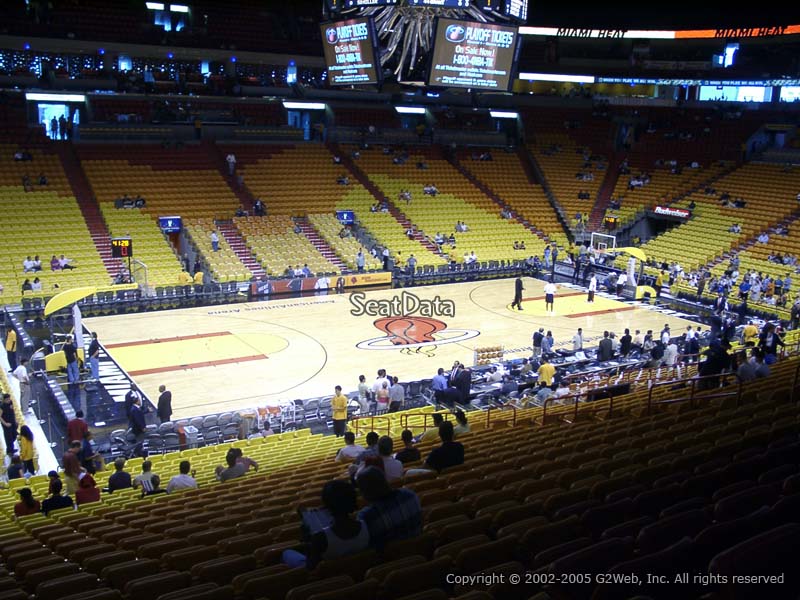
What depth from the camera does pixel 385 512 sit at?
5277 mm

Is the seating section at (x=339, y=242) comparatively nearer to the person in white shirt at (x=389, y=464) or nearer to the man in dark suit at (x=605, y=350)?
the man in dark suit at (x=605, y=350)

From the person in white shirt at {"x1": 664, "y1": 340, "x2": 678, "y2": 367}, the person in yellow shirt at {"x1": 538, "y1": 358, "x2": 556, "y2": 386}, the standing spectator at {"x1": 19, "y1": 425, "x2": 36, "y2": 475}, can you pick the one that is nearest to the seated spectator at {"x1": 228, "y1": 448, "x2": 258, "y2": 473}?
the standing spectator at {"x1": 19, "y1": 425, "x2": 36, "y2": 475}

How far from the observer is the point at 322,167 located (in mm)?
39969

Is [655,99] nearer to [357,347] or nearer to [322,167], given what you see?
[322,167]

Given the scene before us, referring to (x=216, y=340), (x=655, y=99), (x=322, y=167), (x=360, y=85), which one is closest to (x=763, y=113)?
(x=655, y=99)

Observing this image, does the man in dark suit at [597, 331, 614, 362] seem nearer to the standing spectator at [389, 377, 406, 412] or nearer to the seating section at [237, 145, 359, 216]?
the standing spectator at [389, 377, 406, 412]

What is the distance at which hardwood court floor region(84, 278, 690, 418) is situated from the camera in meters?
19.8

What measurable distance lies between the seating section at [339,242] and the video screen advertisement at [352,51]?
10.6m

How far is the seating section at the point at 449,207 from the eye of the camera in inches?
1469

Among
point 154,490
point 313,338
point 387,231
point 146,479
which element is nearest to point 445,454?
point 154,490

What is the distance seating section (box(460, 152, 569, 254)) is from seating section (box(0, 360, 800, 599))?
30467 mm

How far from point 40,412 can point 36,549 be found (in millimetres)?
11429

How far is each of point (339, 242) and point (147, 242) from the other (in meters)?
8.15

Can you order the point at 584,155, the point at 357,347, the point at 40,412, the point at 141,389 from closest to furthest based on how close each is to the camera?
the point at 40,412 < the point at 141,389 < the point at 357,347 < the point at 584,155
